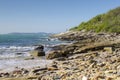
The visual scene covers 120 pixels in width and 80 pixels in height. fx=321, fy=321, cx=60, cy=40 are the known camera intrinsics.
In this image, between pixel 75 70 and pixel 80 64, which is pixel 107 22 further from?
pixel 75 70

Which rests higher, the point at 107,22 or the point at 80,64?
the point at 107,22

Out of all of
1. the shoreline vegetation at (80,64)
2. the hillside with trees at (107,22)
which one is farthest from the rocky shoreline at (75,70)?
the hillside with trees at (107,22)

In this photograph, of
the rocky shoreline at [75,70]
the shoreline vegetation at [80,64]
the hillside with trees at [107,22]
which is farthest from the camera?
the hillside with trees at [107,22]

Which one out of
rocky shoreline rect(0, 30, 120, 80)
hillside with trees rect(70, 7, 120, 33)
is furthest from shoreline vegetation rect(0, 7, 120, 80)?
hillside with trees rect(70, 7, 120, 33)

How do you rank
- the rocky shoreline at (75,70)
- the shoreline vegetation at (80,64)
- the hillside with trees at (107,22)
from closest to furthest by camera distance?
the rocky shoreline at (75,70) < the shoreline vegetation at (80,64) < the hillside with trees at (107,22)

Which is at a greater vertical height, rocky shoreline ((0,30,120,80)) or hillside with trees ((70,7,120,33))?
hillside with trees ((70,7,120,33))

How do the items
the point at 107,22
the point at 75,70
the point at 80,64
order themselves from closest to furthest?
the point at 75,70 < the point at 80,64 < the point at 107,22

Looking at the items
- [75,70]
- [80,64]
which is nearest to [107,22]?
[80,64]

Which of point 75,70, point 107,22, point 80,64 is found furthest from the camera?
point 107,22

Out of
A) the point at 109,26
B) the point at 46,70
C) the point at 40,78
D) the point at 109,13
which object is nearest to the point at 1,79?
the point at 40,78

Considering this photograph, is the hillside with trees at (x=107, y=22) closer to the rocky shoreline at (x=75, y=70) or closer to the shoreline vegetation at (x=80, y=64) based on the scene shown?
the shoreline vegetation at (x=80, y=64)

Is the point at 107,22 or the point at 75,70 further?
the point at 107,22

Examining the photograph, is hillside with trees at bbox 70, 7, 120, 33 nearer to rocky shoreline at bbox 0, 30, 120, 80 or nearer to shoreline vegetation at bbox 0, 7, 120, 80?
shoreline vegetation at bbox 0, 7, 120, 80

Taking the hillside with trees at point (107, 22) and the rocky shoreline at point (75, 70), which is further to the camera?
the hillside with trees at point (107, 22)
